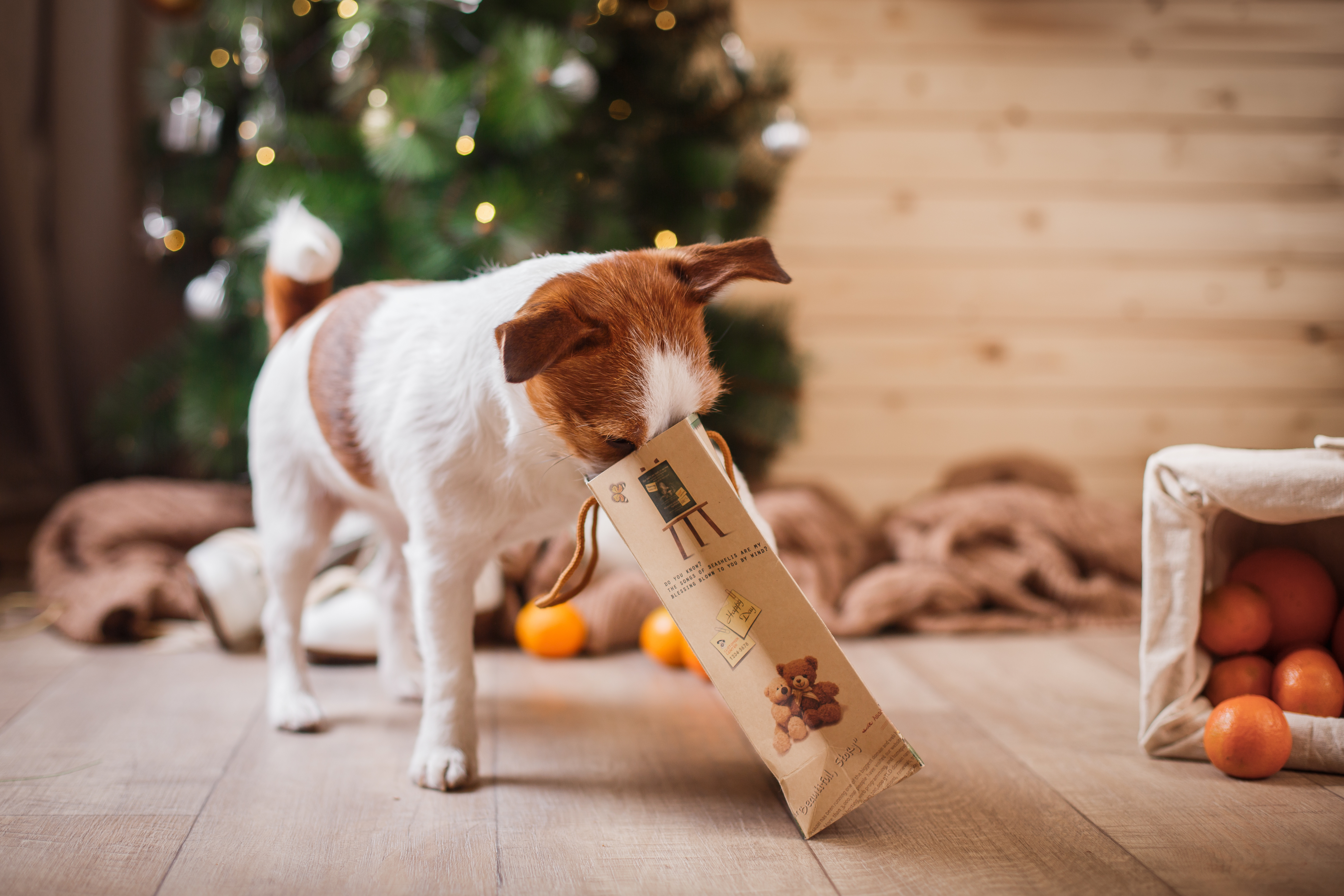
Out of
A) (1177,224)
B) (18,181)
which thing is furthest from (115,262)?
(1177,224)

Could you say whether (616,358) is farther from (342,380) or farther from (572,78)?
(572,78)

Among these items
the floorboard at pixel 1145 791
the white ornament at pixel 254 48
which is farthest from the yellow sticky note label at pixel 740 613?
the white ornament at pixel 254 48

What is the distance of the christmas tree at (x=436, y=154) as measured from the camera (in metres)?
2.02

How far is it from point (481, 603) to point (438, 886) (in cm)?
96

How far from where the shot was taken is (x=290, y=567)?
64.3 inches

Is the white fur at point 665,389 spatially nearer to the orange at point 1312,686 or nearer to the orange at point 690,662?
the orange at point 690,662

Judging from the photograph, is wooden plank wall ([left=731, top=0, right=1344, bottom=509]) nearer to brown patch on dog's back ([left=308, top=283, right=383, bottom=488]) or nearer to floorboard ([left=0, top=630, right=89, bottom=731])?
brown patch on dog's back ([left=308, top=283, right=383, bottom=488])

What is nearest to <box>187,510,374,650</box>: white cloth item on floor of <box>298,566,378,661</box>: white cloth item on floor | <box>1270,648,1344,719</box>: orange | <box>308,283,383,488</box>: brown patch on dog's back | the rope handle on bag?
<box>298,566,378,661</box>: white cloth item on floor

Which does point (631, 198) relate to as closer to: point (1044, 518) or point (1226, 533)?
point (1044, 518)

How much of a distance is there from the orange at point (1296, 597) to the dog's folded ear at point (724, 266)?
2.95 feet

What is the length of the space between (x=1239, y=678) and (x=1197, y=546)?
0.23m

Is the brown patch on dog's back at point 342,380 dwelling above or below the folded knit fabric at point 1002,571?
above

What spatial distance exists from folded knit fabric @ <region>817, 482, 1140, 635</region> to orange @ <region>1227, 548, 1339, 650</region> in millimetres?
743

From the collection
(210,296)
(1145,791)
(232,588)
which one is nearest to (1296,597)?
(1145,791)
